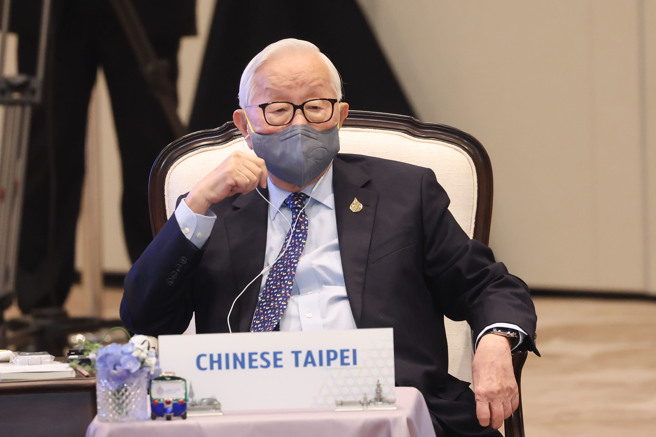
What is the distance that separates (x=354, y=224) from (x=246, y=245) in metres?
0.21

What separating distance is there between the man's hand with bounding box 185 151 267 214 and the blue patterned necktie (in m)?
Result: 0.16

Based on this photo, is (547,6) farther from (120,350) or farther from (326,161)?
(120,350)

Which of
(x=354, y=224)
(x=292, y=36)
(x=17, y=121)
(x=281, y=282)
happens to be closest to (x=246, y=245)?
(x=281, y=282)

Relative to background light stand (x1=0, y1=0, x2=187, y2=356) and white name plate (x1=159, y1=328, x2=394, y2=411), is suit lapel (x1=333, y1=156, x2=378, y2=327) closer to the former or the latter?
white name plate (x1=159, y1=328, x2=394, y2=411)

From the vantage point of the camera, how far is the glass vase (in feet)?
5.08

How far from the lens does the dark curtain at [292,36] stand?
5.74 meters

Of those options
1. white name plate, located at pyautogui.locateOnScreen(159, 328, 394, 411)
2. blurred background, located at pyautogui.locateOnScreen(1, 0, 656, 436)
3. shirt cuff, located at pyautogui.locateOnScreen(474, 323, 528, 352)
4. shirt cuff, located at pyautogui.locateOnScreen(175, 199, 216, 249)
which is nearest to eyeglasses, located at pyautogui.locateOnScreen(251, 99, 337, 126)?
shirt cuff, located at pyautogui.locateOnScreen(175, 199, 216, 249)

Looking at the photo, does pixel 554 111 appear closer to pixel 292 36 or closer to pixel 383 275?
pixel 292 36

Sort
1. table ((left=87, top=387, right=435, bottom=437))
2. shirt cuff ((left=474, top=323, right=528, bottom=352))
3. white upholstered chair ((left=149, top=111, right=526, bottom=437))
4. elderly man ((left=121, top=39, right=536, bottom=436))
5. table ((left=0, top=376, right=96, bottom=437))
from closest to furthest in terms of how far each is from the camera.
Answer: table ((left=87, top=387, right=435, bottom=437)) < table ((left=0, top=376, right=96, bottom=437)) < shirt cuff ((left=474, top=323, right=528, bottom=352)) < elderly man ((left=121, top=39, right=536, bottom=436)) < white upholstered chair ((left=149, top=111, right=526, bottom=437))

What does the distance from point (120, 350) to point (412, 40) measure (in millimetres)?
4960

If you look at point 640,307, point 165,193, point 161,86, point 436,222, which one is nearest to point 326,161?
point 436,222

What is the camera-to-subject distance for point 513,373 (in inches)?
75.0

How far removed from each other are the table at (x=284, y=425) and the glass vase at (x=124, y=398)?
2cm

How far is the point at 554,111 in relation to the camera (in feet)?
19.4
